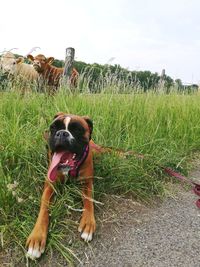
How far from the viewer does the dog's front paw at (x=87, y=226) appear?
3.12 metres

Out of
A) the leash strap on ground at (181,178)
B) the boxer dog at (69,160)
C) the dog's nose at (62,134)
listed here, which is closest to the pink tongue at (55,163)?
the boxer dog at (69,160)

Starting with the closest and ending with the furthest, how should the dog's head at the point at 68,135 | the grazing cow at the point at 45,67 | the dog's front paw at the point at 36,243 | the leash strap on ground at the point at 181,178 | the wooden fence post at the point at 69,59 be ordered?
the dog's front paw at the point at 36,243
the dog's head at the point at 68,135
the leash strap on ground at the point at 181,178
the wooden fence post at the point at 69,59
the grazing cow at the point at 45,67

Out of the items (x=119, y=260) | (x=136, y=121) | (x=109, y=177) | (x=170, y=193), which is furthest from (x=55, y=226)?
(x=136, y=121)

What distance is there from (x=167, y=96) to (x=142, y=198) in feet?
11.2

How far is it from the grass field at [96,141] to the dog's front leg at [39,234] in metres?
0.09

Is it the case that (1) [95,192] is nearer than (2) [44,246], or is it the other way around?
(2) [44,246]

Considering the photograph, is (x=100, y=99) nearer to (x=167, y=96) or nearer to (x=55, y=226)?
(x=167, y=96)

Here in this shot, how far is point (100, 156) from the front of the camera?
4.02m

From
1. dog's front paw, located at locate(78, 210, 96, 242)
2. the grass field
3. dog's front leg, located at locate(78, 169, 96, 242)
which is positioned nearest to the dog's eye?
dog's front leg, located at locate(78, 169, 96, 242)

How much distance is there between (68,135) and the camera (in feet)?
10.3

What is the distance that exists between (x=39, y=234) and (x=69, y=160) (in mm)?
622

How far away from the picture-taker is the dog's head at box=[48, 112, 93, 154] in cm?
314

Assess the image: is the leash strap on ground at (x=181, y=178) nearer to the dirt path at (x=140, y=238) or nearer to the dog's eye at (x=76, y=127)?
the dirt path at (x=140, y=238)

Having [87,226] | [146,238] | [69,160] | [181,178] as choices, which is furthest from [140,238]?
[181,178]
